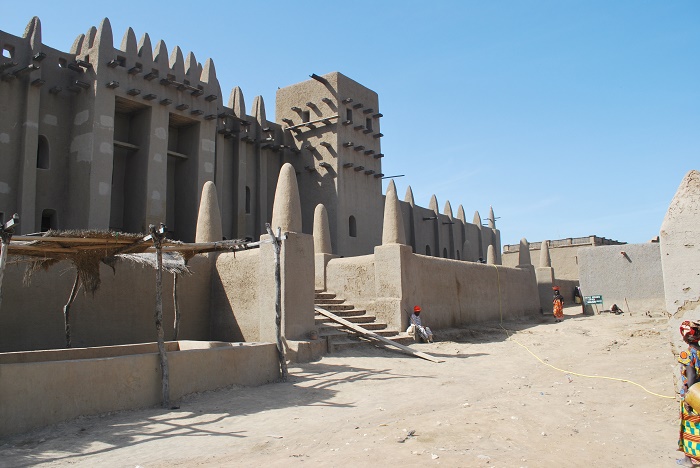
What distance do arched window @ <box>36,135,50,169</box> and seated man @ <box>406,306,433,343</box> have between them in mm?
13357

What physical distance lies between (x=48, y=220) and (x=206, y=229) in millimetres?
8066

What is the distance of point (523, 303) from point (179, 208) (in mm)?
13802

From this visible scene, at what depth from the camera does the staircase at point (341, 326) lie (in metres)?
11.5

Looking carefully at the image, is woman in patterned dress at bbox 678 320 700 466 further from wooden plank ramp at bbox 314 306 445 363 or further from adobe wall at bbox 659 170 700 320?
wooden plank ramp at bbox 314 306 445 363

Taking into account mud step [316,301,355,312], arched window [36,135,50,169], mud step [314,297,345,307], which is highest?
arched window [36,135,50,169]

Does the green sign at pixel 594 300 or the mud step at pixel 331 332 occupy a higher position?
the green sign at pixel 594 300

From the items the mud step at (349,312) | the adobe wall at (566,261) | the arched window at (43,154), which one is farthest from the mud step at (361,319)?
the adobe wall at (566,261)

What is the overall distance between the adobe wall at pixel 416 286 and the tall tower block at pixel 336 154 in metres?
8.06

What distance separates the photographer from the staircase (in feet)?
37.7

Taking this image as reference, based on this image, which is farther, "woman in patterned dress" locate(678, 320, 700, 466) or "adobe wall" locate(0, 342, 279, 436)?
"adobe wall" locate(0, 342, 279, 436)

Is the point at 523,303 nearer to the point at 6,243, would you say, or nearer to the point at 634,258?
the point at 634,258

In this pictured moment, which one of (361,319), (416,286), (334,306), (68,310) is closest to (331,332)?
(361,319)

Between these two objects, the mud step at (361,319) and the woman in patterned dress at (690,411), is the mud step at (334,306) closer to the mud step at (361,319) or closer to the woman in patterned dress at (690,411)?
the mud step at (361,319)

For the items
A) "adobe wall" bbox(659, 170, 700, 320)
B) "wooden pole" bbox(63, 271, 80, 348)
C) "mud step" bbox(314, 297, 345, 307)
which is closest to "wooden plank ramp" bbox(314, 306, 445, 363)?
"mud step" bbox(314, 297, 345, 307)
